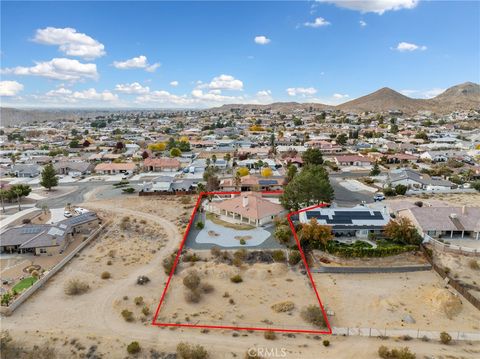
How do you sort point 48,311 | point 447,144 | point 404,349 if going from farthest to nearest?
point 447,144, point 48,311, point 404,349

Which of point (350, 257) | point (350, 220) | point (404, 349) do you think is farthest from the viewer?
point (350, 220)

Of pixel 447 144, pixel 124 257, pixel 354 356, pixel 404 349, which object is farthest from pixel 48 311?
pixel 447 144

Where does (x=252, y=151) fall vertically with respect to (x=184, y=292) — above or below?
above

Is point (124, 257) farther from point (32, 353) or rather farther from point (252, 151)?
point (252, 151)

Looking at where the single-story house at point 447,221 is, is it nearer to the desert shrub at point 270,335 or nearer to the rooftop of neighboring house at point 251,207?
the rooftop of neighboring house at point 251,207

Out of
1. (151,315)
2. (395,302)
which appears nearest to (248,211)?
(151,315)

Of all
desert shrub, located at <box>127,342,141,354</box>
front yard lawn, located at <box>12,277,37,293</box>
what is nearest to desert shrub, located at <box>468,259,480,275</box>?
desert shrub, located at <box>127,342,141,354</box>
